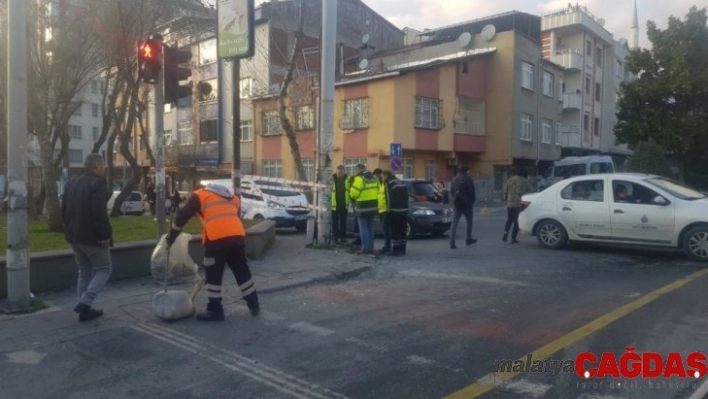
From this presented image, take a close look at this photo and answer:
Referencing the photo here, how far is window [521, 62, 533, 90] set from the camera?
114 ft

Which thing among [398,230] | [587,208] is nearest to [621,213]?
[587,208]

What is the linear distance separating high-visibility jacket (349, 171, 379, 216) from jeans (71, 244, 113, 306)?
522 cm

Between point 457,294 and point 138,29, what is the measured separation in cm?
1198

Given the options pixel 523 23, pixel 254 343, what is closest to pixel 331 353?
pixel 254 343

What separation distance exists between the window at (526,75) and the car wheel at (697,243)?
26.0 meters

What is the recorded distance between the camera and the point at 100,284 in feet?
21.4

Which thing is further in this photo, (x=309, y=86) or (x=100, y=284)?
(x=309, y=86)

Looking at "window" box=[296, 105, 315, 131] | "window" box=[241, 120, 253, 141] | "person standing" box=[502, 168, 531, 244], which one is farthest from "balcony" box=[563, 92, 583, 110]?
"person standing" box=[502, 168, 531, 244]

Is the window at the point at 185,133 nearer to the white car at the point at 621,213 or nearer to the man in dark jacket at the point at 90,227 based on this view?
the white car at the point at 621,213

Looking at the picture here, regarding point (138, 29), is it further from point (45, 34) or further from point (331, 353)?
point (331, 353)

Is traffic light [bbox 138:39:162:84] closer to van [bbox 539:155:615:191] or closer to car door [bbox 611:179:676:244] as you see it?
car door [bbox 611:179:676:244]

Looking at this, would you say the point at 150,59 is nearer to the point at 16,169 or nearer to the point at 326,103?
the point at 16,169

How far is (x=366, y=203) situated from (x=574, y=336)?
5.67 meters

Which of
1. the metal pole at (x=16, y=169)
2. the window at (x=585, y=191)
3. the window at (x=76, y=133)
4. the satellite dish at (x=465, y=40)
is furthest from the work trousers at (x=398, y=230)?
the window at (x=76, y=133)
